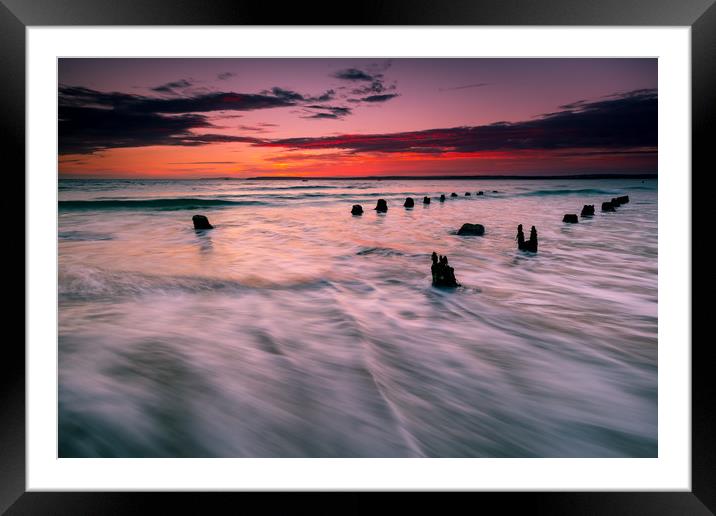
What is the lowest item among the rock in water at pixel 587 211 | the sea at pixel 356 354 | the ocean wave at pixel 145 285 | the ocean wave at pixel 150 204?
the sea at pixel 356 354

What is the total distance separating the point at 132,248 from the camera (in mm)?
7016

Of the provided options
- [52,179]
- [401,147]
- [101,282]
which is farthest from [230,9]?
[401,147]

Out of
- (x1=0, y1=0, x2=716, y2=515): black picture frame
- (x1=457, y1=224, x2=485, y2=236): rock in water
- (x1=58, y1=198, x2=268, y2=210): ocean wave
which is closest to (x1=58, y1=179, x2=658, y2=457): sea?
(x1=0, y1=0, x2=716, y2=515): black picture frame

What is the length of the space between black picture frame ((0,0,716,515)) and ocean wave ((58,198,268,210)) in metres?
12.5

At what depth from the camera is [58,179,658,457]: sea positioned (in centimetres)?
202

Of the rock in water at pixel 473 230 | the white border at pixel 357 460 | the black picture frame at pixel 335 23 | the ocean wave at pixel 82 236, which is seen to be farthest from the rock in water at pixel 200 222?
the black picture frame at pixel 335 23

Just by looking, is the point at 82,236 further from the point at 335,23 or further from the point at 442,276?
the point at 335,23

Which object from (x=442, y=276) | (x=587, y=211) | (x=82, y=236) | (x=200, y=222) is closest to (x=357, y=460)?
(x=442, y=276)

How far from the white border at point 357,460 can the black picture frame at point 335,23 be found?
0.14 ft

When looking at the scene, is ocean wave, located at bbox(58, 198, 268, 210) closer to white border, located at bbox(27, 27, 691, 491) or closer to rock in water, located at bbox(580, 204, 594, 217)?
rock in water, located at bbox(580, 204, 594, 217)

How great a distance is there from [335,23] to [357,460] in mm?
1704

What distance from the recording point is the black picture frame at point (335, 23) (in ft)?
4.93

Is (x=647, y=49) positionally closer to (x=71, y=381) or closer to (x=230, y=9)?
(x=230, y=9)

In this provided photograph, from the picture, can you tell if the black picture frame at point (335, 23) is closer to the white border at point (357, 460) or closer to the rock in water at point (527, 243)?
the white border at point (357, 460)
